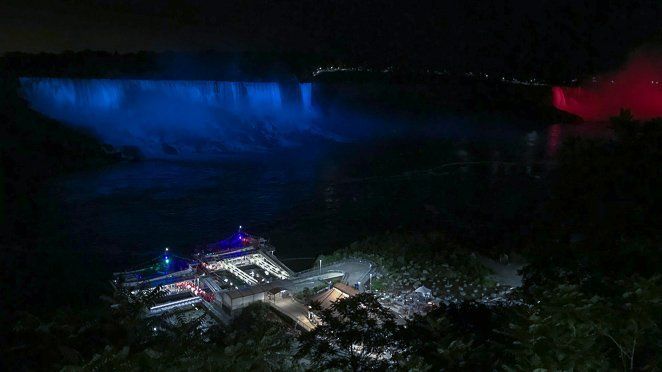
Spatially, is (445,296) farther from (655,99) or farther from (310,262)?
(655,99)

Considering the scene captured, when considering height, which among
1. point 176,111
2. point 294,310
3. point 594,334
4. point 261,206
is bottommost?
point 261,206

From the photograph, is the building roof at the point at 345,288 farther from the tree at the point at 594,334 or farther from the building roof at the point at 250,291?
the tree at the point at 594,334

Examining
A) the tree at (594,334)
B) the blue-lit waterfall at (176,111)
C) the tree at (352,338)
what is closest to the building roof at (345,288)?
the tree at (352,338)

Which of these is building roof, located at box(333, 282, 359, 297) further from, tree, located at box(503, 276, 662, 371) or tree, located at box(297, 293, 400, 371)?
tree, located at box(503, 276, 662, 371)

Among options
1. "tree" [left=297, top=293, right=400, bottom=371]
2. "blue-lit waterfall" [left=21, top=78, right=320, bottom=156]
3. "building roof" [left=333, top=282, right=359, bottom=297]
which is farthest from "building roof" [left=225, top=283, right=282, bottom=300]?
"blue-lit waterfall" [left=21, top=78, right=320, bottom=156]

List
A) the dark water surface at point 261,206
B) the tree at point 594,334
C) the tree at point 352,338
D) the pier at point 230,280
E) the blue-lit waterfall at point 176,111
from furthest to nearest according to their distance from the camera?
the blue-lit waterfall at point 176,111 < the dark water surface at point 261,206 < the pier at point 230,280 < the tree at point 352,338 < the tree at point 594,334

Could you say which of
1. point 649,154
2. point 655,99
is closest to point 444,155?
point 649,154

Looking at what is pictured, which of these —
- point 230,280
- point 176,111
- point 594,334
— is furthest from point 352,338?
point 176,111

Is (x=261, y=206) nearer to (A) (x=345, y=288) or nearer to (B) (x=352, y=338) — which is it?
(A) (x=345, y=288)
